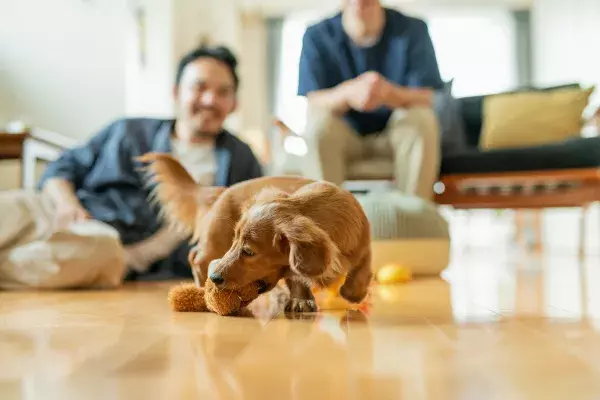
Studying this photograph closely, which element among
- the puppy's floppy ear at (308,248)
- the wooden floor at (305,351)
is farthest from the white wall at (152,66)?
the puppy's floppy ear at (308,248)

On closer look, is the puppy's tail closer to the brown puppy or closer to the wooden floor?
the brown puppy

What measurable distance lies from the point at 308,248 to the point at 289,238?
32mm

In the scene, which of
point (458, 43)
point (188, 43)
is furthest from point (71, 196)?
point (458, 43)

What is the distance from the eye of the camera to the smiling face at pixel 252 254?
90 cm

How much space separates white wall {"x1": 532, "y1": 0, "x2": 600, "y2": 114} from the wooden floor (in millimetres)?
3859

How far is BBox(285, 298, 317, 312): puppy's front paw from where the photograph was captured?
1.05 meters

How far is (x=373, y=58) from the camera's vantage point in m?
2.12

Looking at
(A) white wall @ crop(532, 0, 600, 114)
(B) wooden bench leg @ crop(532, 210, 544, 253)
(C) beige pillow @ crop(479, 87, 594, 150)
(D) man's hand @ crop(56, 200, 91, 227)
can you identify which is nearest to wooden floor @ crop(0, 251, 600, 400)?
(D) man's hand @ crop(56, 200, 91, 227)

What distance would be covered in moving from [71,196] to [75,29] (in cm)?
163

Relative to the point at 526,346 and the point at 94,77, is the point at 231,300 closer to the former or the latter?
the point at 526,346

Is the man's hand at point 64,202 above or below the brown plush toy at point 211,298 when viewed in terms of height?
above

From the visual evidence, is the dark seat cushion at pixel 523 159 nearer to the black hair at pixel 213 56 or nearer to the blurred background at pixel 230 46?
the blurred background at pixel 230 46

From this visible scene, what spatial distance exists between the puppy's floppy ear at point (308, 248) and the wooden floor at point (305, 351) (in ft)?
0.30

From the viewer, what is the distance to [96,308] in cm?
113
